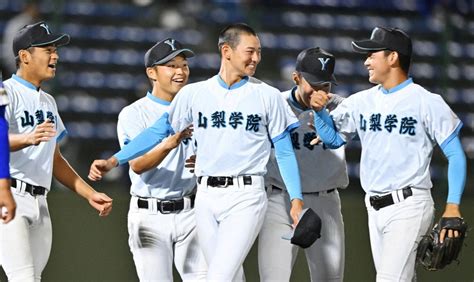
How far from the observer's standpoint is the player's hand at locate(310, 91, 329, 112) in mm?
6137

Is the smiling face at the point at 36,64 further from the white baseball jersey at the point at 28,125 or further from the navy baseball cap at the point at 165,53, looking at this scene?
the navy baseball cap at the point at 165,53

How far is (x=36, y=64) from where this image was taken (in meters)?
6.16

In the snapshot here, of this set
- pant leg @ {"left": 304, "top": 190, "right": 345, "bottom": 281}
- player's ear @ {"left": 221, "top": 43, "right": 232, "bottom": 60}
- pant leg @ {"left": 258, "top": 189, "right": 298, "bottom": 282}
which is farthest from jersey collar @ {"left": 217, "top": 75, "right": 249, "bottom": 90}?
pant leg @ {"left": 304, "top": 190, "right": 345, "bottom": 281}

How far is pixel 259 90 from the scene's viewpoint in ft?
19.6

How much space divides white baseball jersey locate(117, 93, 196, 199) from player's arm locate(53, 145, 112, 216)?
26 cm

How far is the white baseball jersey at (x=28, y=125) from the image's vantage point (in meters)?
5.90

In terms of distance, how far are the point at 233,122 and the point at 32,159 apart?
0.99 meters

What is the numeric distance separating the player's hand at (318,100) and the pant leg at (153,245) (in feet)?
3.13

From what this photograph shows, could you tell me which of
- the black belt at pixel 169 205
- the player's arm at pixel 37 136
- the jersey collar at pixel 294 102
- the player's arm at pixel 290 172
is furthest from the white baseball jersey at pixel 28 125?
the jersey collar at pixel 294 102

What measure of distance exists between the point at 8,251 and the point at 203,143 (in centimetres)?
105

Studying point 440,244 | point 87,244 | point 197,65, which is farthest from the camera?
point 197,65

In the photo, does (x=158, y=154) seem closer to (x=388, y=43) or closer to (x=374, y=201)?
(x=374, y=201)

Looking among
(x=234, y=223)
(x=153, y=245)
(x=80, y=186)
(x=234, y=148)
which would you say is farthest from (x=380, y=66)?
(x=80, y=186)

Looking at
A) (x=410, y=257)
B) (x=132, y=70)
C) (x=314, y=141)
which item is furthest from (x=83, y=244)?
(x=410, y=257)
